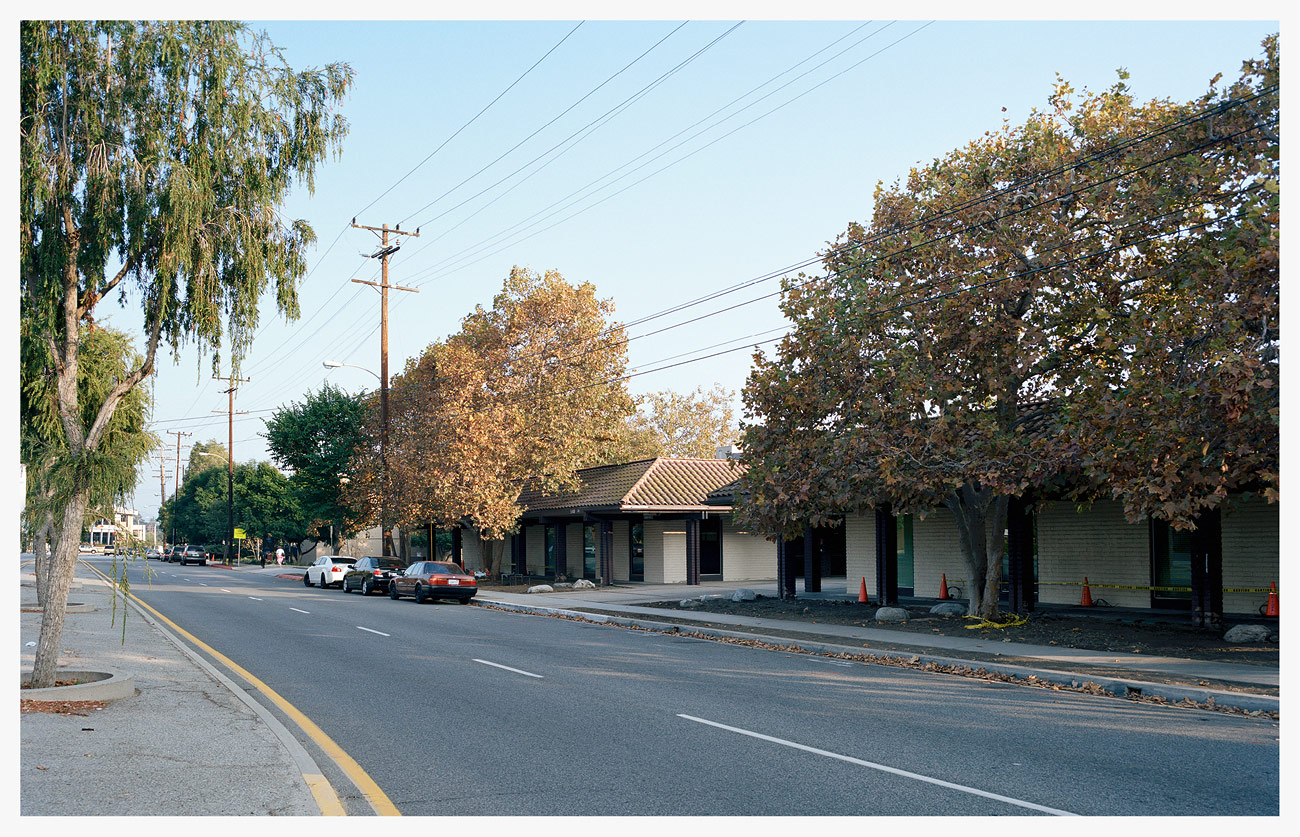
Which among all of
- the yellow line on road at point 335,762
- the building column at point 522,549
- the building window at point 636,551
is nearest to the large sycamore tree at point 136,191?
the yellow line on road at point 335,762

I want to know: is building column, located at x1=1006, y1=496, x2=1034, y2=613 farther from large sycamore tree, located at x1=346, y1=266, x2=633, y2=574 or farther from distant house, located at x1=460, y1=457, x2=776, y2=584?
large sycamore tree, located at x1=346, y1=266, x2=633, y2=574

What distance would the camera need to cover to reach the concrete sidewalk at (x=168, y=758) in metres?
6.84

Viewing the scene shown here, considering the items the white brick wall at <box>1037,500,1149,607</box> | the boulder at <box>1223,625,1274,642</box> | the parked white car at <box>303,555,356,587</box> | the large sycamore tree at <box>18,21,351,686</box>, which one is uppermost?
the large sycamore tree at <box>18,21,351,686</box>

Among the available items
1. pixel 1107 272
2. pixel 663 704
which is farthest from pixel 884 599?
pixel 663 704

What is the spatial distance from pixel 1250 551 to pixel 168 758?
19.5 meters

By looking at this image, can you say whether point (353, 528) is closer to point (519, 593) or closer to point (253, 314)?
point (519, 593)

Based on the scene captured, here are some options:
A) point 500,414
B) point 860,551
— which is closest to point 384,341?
point 500,414

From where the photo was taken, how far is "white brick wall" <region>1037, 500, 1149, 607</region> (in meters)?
22.0

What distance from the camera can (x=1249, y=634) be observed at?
1653 cm

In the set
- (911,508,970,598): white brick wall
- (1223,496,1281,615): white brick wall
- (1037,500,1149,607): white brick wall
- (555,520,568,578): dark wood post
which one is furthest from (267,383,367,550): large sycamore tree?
(1223,496,1281,615): white brick wall

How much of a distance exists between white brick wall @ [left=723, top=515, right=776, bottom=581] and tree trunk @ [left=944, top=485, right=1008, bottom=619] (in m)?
17.6

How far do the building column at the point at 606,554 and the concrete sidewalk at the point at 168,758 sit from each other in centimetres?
2470

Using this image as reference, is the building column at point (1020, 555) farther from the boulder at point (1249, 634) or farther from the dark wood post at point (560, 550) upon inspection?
the dark wood post at point (560, 550)

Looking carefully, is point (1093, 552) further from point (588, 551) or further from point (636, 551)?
point (588, 551)
